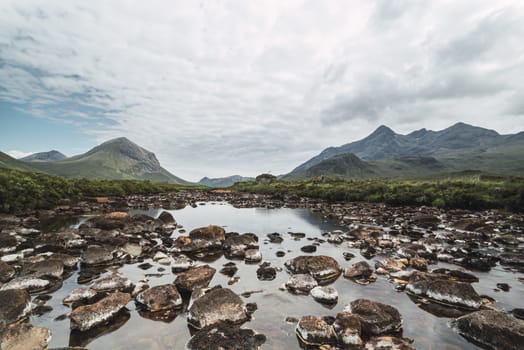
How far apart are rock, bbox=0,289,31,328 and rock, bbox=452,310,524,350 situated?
12.6 meters

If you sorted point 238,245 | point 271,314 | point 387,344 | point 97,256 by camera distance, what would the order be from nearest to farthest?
1. point 387,344
2. point 271,314
3. point 97,256
4. point 238,245

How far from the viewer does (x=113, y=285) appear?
30.3ft

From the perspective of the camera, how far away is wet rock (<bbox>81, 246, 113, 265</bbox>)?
40.4 feet

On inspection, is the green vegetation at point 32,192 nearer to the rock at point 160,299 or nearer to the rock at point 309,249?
the rock at point 160,299

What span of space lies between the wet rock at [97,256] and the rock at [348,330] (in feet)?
38.1

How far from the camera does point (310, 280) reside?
9766 mm

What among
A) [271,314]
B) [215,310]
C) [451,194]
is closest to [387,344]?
[271,314]

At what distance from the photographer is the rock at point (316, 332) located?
6.36 metres

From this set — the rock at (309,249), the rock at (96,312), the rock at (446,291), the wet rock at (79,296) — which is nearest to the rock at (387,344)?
the rock at (446,291)

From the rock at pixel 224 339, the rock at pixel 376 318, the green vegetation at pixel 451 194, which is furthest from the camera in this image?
the green vegetation at pixel 451 194

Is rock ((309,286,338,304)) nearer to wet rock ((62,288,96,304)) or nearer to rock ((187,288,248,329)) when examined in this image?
rock ((187,288,248,329))

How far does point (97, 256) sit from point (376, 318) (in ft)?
42.4

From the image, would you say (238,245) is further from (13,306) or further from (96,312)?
(13,306)

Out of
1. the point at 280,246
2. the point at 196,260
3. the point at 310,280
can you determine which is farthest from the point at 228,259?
the point at 310,280
